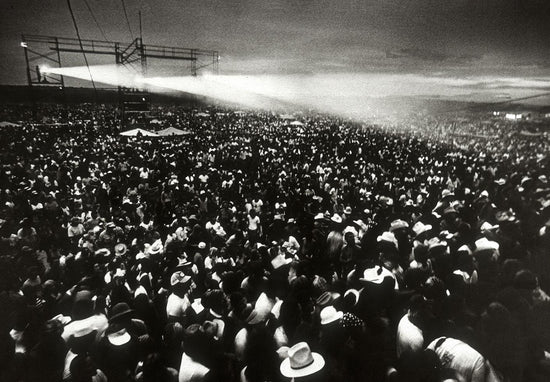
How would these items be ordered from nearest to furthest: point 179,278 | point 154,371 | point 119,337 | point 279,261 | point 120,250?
point 154,371, point 119,337, point 179,278, point 279,261, point 120,250

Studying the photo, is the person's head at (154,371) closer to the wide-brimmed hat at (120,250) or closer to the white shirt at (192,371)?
the white shirt at (192,371)

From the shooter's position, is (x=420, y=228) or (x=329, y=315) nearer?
(x=329, y=315)

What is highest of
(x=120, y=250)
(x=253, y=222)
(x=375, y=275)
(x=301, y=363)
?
(x=375, y=275)

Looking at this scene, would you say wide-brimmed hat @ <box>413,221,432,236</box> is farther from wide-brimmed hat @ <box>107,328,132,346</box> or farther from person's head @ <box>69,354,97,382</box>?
person's head @ <box>69,354,97,382</box>

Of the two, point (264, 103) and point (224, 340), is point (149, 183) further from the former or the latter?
point (264, 103)

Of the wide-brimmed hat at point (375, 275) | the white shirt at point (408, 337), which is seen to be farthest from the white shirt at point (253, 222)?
the white shirt at point (408, 337)

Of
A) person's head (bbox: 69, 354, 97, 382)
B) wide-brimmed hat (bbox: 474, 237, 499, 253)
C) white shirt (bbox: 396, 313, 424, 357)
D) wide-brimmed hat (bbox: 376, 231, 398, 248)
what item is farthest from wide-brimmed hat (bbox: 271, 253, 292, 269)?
wide-brimmed hat (bbox: 474, 237, 499, 253)

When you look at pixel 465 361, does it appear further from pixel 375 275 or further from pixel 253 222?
pixel 253 222

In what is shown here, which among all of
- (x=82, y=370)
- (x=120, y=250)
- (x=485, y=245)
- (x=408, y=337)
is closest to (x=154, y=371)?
(x=82, y=370)

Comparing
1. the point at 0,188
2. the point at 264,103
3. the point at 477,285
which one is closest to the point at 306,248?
the point at 477,285
